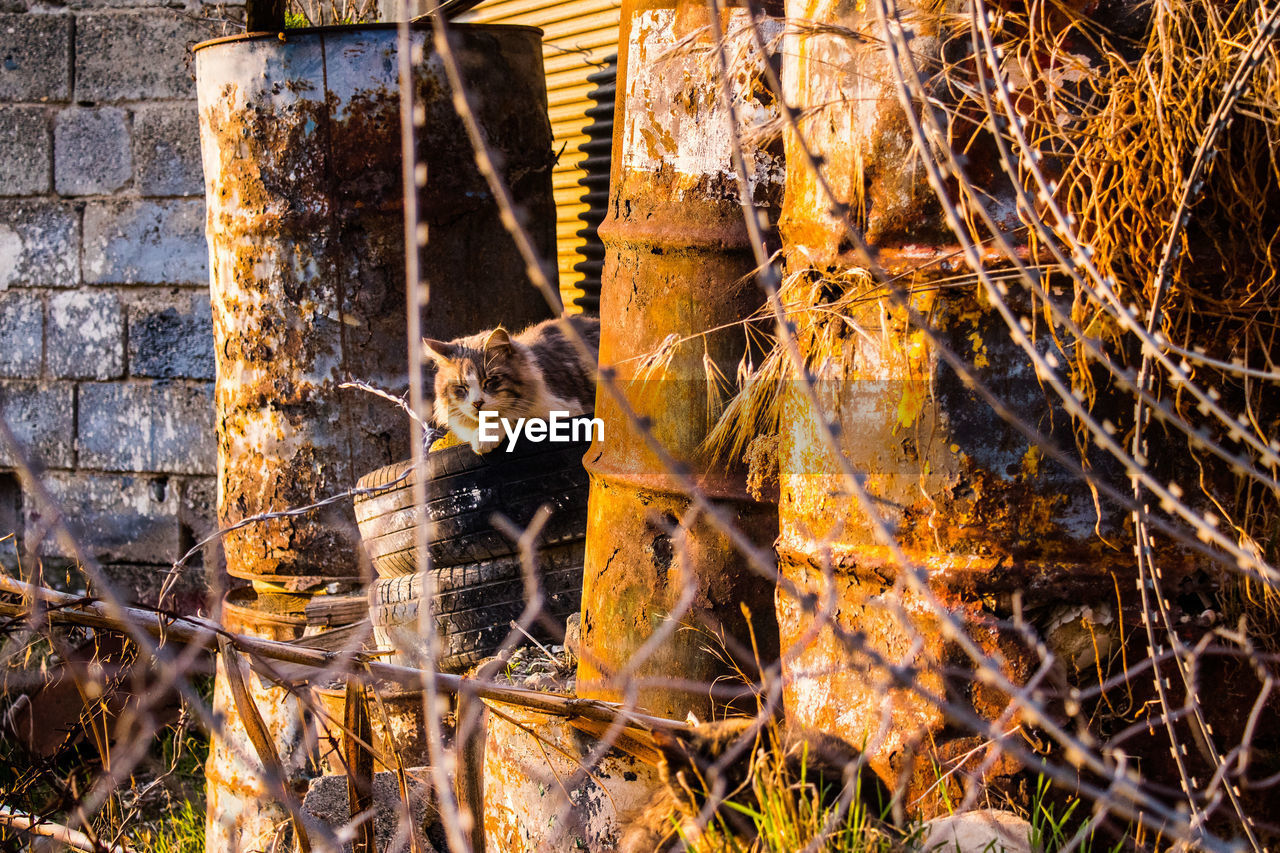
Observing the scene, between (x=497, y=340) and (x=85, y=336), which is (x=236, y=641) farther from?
(x=85, y=336)

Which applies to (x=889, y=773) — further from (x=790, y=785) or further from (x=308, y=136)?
(x=308, y=136)

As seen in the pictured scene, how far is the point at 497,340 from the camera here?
135 inches

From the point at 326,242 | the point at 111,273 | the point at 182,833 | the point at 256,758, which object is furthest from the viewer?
the point at 111,273

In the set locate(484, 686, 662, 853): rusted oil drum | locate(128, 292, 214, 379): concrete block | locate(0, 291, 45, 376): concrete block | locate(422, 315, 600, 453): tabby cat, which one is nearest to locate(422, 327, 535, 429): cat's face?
locate(422, 315, 600, 453): tabby cat

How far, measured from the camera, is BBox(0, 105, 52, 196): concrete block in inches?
206

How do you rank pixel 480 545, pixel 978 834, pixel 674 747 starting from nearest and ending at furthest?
1. pixel 978 834
2. pixel 674 747
3. pixel 480 545

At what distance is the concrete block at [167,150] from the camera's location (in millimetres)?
5047

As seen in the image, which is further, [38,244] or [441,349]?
[38,244]

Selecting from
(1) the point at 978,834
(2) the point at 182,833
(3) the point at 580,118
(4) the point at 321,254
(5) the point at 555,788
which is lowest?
(2) the point at 182,833

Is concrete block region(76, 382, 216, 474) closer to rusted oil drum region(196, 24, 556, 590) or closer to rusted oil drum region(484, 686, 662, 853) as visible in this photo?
rusted oil drum region(196, 24, 556, 590)

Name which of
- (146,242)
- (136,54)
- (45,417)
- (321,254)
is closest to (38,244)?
(146,242)

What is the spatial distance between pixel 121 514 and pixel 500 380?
2.73 m

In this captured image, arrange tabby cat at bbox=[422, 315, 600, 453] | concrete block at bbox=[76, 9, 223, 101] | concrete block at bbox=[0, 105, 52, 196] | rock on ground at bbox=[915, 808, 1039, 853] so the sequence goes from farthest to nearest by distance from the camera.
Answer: concrete block at bbox=[0, 105, 52, 196], concrete block at bbox=[76, 9, 223, 101], tabby cat at bbox=[422, 315, 600, 453], rock on ground at bbox=[915, 808, 1039, 853]

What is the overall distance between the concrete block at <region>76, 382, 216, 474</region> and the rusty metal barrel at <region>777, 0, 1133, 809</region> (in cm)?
388
